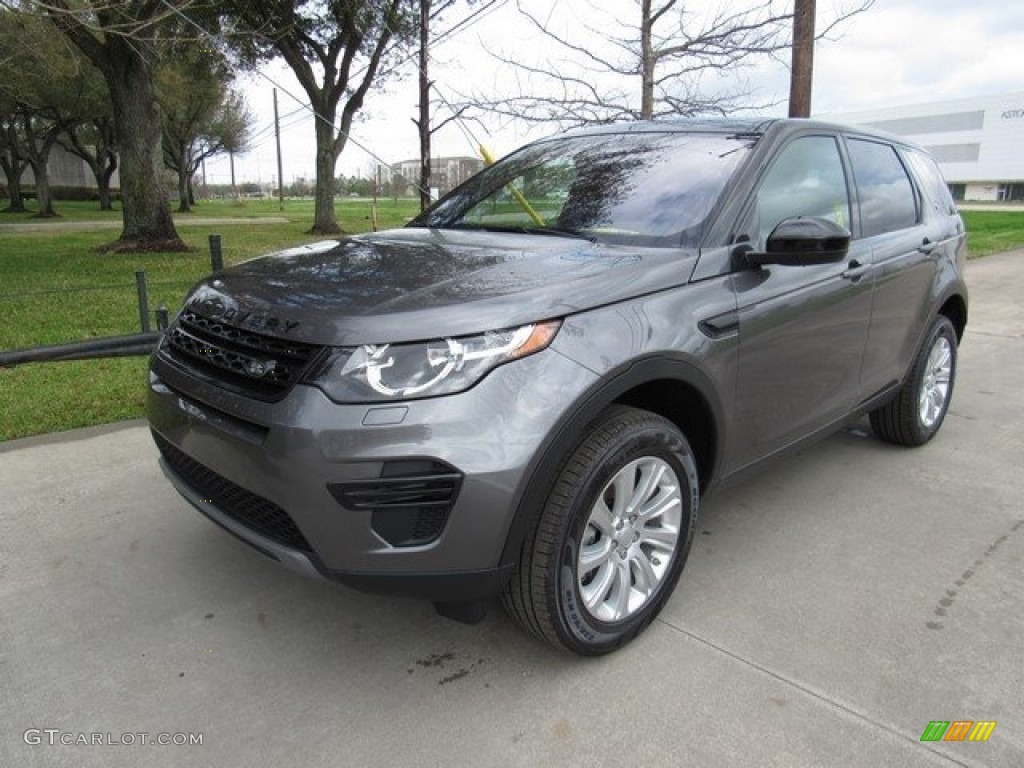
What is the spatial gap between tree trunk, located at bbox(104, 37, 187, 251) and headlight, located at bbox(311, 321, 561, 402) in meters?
14.1

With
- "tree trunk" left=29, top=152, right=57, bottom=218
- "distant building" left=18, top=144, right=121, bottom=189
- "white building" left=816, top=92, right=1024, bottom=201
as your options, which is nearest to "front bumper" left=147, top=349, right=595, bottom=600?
"tree trunk" left=29, top=152, right=57, bottom=218

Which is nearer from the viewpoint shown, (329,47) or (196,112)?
(329,47)

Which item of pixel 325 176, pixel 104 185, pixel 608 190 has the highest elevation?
pixel 104 185

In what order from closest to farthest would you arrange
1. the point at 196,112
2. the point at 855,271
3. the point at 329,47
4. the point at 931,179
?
the point at 855,271, the point at 931,179, the point at 329,47, the point at 196,112

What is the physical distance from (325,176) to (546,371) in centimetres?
2137

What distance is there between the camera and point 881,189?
393cm

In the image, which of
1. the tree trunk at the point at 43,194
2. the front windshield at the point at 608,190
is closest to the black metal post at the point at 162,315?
the front windshield at the point at 608,190

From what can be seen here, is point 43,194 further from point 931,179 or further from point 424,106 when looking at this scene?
point 931,179

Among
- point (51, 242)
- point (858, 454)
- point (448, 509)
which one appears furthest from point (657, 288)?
point (51, 242)

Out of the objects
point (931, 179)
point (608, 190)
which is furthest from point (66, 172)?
point (608, 190)

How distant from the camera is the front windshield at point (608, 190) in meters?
2.94

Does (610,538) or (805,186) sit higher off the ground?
(805,186)

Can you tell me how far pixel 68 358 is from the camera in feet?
20.1

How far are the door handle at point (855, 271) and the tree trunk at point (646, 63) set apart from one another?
19.3 feet
